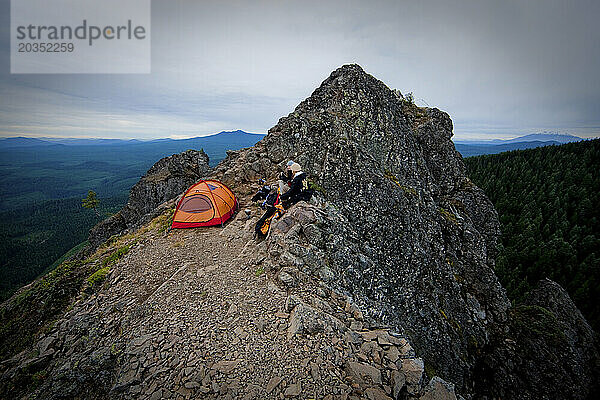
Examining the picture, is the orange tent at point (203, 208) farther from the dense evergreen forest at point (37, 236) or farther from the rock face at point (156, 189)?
the dense evergreen forest at point (37, 236)

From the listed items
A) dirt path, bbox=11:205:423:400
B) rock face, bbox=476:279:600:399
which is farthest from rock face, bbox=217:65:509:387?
dirt path, bbox=11:205:423:400

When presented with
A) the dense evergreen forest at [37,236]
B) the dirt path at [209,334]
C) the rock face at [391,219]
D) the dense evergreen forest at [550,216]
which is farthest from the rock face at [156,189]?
the dense evergreen forest at [37,236]

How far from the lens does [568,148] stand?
112500 mm

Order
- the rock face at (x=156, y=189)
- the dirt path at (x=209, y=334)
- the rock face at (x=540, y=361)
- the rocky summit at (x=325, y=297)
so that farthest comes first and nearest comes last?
1. the rock face at (x=156, y=189)
2. the rock face at (x=540, y=361)
3. the rocky summit at (x=325, y=297)
4. the dirt path at (x=209, y=334)

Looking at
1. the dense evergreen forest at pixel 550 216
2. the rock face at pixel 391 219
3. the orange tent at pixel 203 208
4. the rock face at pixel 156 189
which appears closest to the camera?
the rock face at pixel 391 219

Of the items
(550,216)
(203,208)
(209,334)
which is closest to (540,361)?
(209,334)

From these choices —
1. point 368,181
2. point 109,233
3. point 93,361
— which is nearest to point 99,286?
point 93,361

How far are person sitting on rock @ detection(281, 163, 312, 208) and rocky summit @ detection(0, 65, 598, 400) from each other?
34.2 inches

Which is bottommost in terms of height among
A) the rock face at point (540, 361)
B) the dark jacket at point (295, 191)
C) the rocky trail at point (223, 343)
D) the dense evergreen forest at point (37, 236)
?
the dense evergreen forest at point (37, 236)

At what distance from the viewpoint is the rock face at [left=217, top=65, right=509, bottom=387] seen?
12398 mm

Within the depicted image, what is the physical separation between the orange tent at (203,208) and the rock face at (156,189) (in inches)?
582

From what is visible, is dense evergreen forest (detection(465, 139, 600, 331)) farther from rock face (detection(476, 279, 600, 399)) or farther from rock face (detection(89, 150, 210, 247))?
rock face (detection(89, 150, 210, 247))

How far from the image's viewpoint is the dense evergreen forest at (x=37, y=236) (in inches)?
4115

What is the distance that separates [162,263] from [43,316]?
15.2 feet
